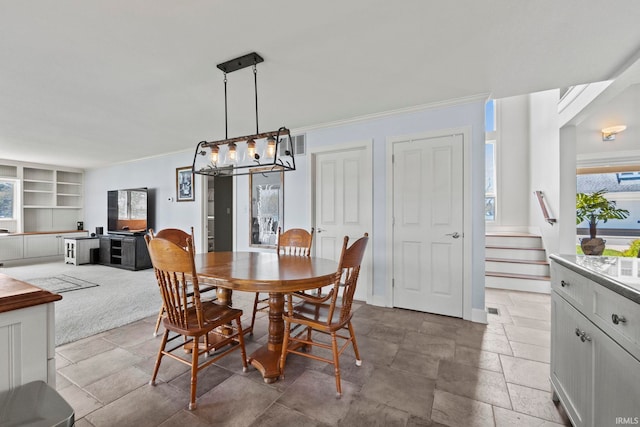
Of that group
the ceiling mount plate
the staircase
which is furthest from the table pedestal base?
the staircase

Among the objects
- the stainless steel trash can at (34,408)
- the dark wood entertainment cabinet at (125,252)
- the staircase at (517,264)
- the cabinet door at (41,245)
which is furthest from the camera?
the cabinet door at (41,245)

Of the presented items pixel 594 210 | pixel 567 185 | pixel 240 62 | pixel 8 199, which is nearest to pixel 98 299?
pixel 240 62

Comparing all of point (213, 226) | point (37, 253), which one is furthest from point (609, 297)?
point (37, 253)

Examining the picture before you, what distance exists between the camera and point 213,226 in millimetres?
6059

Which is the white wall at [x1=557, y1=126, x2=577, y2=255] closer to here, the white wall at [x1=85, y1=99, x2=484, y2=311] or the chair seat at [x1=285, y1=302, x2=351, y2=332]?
the white wall at [x1=85, y1=99, x2=484, y2=311]

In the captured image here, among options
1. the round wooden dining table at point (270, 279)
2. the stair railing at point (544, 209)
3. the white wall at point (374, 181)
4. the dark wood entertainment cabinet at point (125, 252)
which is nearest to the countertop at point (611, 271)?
the round wooden dining table at point (270, 279)

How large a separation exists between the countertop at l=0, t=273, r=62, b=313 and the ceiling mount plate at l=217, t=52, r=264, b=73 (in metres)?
2.02

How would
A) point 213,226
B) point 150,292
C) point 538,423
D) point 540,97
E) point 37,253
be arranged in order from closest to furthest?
1. point 538,423
2. point 150,292
3. point 540,97
4. point 213,226
5. point 37,253

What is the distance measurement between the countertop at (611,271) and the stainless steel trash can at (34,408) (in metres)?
1.92

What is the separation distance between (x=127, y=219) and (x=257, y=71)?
550cm

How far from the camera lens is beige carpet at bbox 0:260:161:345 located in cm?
291

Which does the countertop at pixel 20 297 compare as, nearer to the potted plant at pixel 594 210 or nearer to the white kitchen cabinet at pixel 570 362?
the white kitchen cabinet at pixel 570 362

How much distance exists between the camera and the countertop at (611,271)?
1059 mm

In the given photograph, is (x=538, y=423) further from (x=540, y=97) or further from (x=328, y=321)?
(x=540, y=97)
